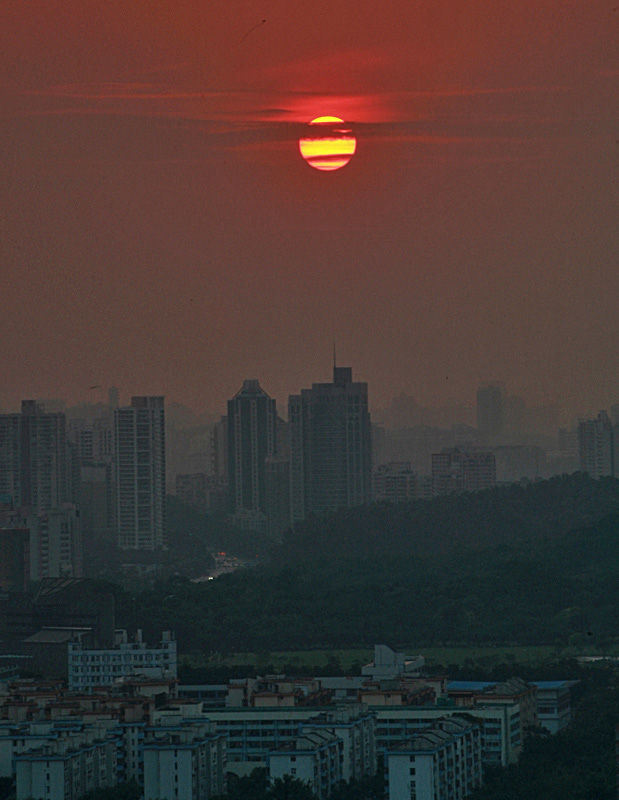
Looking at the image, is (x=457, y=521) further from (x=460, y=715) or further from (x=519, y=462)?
(x=460, y=715)

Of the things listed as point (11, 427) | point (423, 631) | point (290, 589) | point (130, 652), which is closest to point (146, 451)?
point (11, 427)

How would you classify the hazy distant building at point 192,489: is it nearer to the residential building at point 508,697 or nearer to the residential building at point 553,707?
the residential building at point 553,707

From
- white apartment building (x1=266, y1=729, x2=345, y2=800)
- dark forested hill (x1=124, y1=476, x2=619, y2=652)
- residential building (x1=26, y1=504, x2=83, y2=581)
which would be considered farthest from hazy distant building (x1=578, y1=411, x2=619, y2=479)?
white apartment building (x1=266, y1=729, x2=345, y2=800)

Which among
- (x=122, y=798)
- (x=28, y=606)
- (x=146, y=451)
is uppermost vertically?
(x=146, y=451)

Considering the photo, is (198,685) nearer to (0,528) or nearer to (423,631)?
(423,631)

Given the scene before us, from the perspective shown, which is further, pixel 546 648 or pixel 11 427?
pixel 11 427

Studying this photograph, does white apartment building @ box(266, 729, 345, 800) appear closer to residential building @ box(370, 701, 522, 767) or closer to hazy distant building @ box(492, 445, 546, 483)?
residential building @ box(370, 701, 522, 767)
